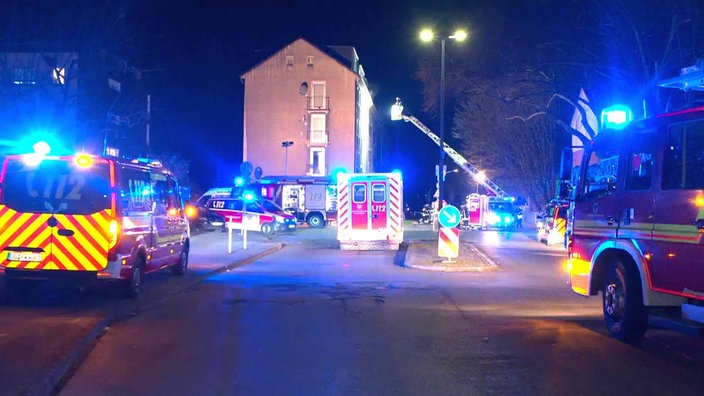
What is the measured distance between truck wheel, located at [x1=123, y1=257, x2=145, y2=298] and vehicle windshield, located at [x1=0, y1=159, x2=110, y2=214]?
4.56 ft

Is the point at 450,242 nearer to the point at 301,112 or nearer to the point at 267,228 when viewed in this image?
the point at 267,228

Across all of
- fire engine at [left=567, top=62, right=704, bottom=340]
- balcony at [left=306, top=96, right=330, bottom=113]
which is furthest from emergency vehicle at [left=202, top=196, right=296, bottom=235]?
balcony at [left=306, top=96, right=330, bottom=113]

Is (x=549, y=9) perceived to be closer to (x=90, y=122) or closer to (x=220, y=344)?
(x=90, y=122)

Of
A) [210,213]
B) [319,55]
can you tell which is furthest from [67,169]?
[319,55]

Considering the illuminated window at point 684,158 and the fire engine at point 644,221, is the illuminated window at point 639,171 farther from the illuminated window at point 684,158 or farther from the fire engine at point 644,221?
the illuminated window at point 684,158

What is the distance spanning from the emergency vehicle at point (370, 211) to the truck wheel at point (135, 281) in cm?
1185

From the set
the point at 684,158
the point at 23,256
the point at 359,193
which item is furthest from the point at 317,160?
the point at 684,158

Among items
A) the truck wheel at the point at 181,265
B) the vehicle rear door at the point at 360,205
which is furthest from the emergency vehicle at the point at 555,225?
the truck wheel at the point at 181,265

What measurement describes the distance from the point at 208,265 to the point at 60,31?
1174 centimetres

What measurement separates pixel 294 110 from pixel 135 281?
152 feet

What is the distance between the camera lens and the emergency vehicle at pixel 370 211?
77.4 feet

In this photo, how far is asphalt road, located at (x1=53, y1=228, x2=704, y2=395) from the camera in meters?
6.76

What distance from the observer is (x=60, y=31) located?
24.4 m

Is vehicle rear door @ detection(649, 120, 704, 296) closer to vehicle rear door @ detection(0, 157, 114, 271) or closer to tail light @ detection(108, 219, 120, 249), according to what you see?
tail light @ detection(108, 219, 120, 249)
